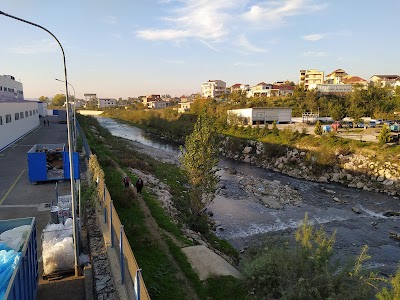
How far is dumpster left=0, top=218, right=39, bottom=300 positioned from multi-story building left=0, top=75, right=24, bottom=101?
4738cm

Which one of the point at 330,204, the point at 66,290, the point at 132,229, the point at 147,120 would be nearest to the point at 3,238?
the point at 66,290

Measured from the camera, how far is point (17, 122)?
39438 mm

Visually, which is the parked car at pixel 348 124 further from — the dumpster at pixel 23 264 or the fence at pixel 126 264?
the dumpster at pixel 23 264

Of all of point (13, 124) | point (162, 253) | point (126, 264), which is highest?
point (13, 124)

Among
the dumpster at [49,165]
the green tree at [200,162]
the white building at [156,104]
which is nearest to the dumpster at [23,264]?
the dumpster at [49,165]

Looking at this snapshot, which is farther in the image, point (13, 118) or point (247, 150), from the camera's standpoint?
point (247, 150)

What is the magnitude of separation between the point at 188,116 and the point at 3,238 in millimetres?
71480

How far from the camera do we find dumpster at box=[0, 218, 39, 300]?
6.98 meters

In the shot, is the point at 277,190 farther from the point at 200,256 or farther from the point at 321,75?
the point at 321,75

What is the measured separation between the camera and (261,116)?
59.6 metres

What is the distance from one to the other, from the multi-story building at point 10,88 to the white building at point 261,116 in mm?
40349

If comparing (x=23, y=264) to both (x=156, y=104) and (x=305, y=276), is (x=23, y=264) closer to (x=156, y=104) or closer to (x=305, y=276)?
(x=305, y=276)

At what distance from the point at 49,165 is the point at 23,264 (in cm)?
1551

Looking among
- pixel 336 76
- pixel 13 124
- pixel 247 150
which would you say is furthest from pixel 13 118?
pixel 336 76
